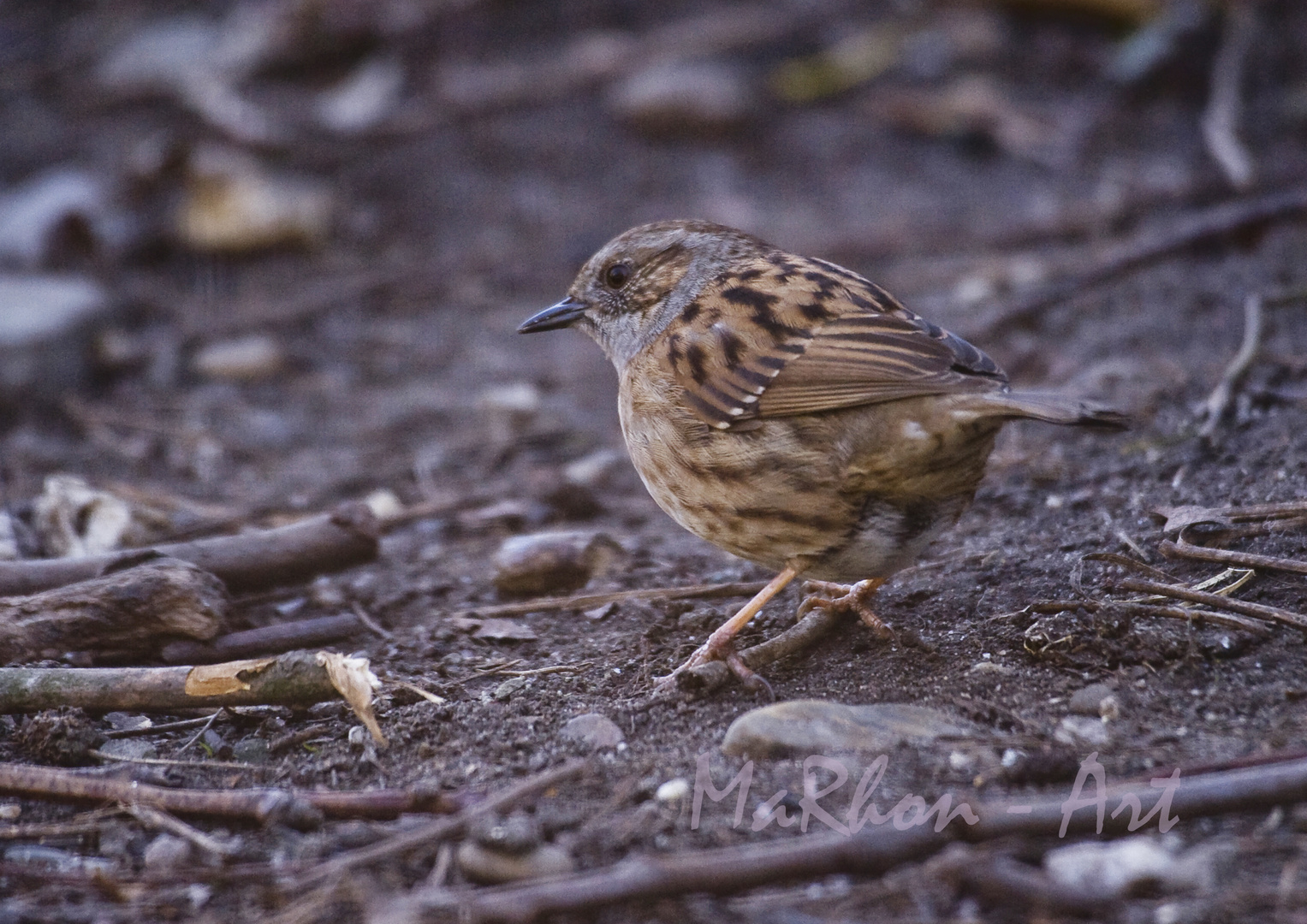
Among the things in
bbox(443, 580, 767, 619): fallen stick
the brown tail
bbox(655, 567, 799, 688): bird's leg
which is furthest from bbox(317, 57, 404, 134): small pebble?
the brown tail

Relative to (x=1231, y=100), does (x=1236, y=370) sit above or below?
below

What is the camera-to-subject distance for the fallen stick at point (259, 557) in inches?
148

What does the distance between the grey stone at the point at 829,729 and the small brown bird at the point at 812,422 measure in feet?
1.56

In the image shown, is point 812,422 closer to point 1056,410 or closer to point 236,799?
point 1056,410

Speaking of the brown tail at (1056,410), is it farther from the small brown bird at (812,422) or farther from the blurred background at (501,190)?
the blurred background at (501,190)

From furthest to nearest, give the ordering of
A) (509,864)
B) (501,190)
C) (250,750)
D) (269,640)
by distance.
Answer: (501,190)
(269,640)
(250,750)
(509,864)

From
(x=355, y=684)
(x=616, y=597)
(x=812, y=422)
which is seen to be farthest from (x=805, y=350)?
(x=355, y=684)

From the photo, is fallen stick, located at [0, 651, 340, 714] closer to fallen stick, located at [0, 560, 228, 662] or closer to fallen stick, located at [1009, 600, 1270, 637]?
fallen stick, located at [0, 560, 228, 662]

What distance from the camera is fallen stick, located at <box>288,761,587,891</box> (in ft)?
8.18

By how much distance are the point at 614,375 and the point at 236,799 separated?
4.11 m

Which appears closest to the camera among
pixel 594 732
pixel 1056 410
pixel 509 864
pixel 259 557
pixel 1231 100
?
pixel 509 864

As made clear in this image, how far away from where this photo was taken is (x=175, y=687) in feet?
10.7

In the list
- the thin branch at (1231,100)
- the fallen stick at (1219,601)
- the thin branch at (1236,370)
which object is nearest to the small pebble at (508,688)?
the fallen stick at (1219,601)

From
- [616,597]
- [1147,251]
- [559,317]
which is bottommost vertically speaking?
[616,597]
